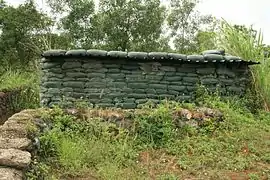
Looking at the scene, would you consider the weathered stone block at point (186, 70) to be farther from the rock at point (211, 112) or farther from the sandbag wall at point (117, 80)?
the rock at point (211, 112)

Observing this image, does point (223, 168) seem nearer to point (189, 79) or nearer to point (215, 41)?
point (189, 79)

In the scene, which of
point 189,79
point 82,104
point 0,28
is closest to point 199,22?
point 0,28

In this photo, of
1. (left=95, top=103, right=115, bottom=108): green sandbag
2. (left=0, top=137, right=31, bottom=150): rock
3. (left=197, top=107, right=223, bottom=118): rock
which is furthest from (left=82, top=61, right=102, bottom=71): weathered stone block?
(left=0, top=137, right=31, bottom=150): rock

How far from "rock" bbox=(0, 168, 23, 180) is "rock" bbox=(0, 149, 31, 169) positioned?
0.07 metres

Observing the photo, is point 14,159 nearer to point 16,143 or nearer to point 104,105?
point 16,143

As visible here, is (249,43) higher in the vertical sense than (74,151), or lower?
higher

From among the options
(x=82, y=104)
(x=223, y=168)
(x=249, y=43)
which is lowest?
(x=223, y=168)

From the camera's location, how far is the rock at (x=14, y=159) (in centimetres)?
432

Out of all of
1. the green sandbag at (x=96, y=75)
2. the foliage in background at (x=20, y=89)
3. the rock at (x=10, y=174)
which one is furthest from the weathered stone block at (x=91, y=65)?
the rock at (x=10, y=174)

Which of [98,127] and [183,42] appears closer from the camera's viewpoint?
[98,127]

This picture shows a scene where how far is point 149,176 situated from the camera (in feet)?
18.3

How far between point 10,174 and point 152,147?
3040mm

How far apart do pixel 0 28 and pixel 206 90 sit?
11.0m

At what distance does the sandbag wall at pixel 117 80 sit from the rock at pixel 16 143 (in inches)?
154
